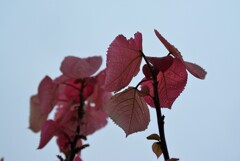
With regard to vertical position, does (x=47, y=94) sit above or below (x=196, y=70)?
above

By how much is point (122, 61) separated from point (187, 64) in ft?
0.32

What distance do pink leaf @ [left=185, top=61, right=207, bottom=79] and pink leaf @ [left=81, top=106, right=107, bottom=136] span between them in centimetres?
60

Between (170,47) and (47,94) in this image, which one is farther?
(47,94)

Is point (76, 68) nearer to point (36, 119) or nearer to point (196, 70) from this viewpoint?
point (36, 119)

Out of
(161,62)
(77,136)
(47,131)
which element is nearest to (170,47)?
(161,62)

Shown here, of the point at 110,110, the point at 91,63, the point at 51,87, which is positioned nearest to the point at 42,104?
the point at 51,87

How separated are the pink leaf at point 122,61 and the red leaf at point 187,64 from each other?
5 cm

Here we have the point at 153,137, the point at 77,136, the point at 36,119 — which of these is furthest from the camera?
the point at 36,119

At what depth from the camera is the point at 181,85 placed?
19.4 inches

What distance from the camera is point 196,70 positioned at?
0.44 metres

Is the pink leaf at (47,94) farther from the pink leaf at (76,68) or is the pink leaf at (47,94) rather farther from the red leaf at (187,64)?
the red leaf at (187,64)

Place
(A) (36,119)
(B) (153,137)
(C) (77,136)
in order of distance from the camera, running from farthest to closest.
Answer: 1. (A) (36,119)
2. (C) (77,136)
3. (B) (153,137)

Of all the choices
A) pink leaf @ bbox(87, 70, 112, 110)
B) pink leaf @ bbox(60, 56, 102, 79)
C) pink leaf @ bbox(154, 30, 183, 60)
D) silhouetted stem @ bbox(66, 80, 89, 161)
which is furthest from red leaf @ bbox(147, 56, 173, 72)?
pink leaf @ bbox(87, 70, 112, 110)

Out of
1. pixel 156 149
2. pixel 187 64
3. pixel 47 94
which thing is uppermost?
pixel 47 94
